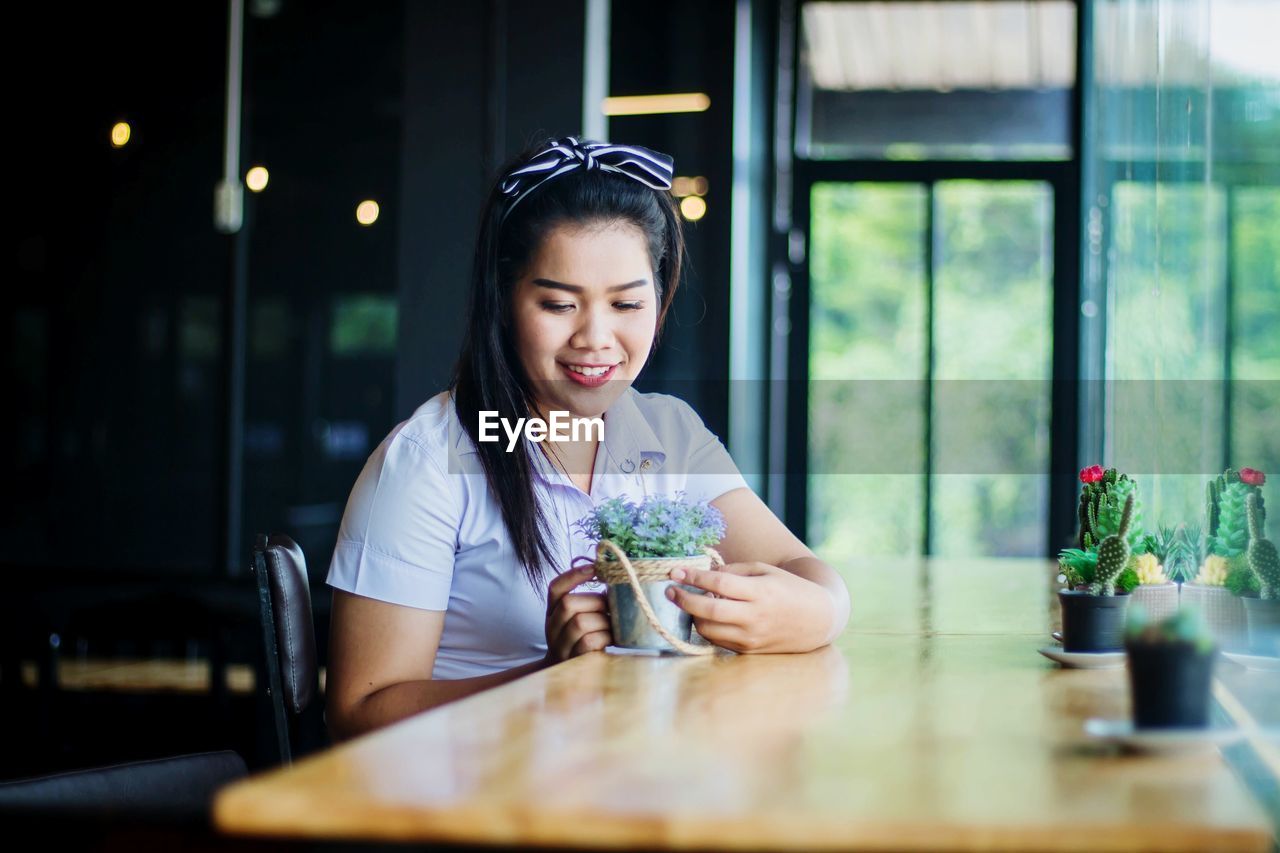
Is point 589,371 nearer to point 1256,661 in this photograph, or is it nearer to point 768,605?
point 768,605

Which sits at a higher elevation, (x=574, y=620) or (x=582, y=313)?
(x=582, y=313)

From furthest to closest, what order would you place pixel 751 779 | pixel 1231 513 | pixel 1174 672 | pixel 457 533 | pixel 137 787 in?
pixel 457 533
pixel 1231 513
pixel 137 787
pixel 1174 672
pixel 751 779

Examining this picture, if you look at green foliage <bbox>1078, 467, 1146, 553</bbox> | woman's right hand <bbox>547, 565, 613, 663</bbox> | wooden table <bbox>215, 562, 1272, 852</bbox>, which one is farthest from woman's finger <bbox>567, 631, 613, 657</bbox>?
green foliage <bbox>1078, 467, 1146, 553</bbox>

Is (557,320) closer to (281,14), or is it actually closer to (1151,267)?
(1151,267)

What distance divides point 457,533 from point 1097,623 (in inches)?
32.8

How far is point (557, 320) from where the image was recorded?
1.86 meters

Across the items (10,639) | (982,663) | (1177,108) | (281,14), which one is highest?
(281,14)

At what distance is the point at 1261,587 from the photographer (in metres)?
1.63

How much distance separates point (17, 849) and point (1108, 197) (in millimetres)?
4829

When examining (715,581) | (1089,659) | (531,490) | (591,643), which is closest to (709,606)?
(715,581)

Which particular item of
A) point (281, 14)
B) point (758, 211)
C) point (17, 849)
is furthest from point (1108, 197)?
point (17, 849)

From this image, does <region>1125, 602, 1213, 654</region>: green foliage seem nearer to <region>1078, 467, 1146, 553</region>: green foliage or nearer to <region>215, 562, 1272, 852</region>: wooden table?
<region>215, 562, 1272, 852</region>: wooden table

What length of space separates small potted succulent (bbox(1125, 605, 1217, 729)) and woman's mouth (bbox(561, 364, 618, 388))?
Answer: 0.93 m

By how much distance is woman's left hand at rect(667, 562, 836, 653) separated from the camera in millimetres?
1599
